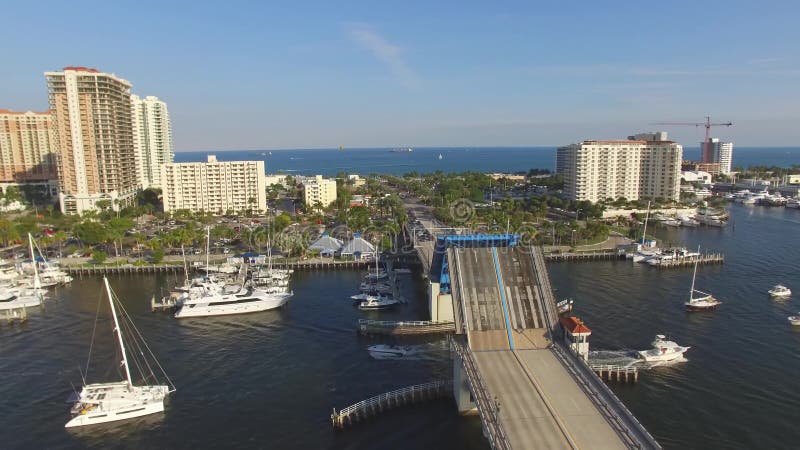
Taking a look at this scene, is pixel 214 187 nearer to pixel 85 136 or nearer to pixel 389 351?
pixel 85 136

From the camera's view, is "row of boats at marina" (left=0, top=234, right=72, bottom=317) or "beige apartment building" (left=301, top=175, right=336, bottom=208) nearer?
"row of boats at marina" (left=0, top=234, right=72, bottom=317)

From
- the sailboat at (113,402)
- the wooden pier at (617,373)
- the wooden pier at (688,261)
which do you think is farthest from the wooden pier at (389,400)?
the wooden pier at (688,261)

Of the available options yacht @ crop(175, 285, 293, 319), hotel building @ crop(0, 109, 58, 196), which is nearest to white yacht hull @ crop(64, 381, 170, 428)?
yacht @ crop(175, 285, 293, 319)

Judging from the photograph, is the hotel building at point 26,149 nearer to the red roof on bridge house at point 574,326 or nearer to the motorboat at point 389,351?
the motorboat at point 389,351

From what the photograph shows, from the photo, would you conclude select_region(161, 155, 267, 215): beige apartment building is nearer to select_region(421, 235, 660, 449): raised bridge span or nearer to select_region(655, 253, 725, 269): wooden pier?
select_region(421, 235, 660, 449): raised bridge span

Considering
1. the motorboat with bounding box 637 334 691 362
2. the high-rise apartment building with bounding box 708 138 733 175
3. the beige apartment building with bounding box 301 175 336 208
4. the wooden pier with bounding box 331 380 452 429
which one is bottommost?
the wooden pier with bounding box 331 380 452 429

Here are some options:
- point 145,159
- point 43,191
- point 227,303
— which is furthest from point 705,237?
Answer: point 43,191

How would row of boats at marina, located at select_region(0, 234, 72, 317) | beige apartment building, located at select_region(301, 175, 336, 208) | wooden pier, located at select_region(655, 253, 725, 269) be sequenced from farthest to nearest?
1. beige apartment building, located at select_region(301, 175, 336, 208)
2. wooden pier, located at select_region(655, 253, 725, 269)
3. row of boats at marina, located at select_region(0, 234, 72, 317)

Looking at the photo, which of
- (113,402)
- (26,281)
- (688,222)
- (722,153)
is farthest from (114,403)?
(722,153)

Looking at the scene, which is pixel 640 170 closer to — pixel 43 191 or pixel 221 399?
pixel 221 399
